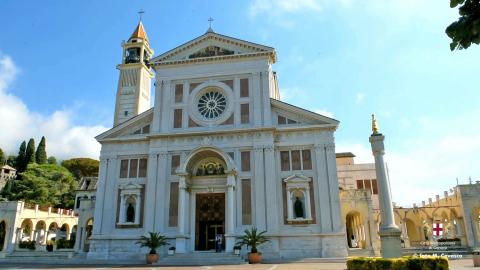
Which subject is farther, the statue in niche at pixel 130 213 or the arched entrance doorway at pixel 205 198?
the statue in niche at pixel 130 213

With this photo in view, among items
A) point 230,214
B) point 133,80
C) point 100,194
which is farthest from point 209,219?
point 133,80

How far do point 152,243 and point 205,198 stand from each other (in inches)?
228

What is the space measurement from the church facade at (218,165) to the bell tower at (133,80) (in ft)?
34.5

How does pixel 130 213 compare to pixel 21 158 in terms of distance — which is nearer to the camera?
pixel 130 213

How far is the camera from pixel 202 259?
75.3 feet

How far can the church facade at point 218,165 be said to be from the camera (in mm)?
25688

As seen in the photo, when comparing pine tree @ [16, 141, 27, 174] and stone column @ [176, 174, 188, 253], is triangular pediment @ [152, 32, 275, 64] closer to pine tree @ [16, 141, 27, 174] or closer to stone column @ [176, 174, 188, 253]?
stone column @ [176, 174, 188, 253]

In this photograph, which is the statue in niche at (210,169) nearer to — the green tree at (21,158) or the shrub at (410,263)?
the shrub at (410,263)

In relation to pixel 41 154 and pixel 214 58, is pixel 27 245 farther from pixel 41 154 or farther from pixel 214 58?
pixel 41 154

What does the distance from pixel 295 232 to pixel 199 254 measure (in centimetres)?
670

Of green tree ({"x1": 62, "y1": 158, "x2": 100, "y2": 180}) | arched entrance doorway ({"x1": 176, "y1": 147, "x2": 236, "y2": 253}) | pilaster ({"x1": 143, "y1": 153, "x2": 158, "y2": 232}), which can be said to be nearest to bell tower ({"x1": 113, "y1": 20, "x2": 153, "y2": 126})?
pilaster ({"x1": 143, "y1": 153, "x2": 158, "y2": 232})

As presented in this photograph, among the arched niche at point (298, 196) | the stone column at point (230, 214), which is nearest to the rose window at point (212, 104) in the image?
the stone column at point (230, 214)

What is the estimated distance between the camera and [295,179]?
86.4ft

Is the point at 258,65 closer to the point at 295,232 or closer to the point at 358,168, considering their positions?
the point at 295,232
